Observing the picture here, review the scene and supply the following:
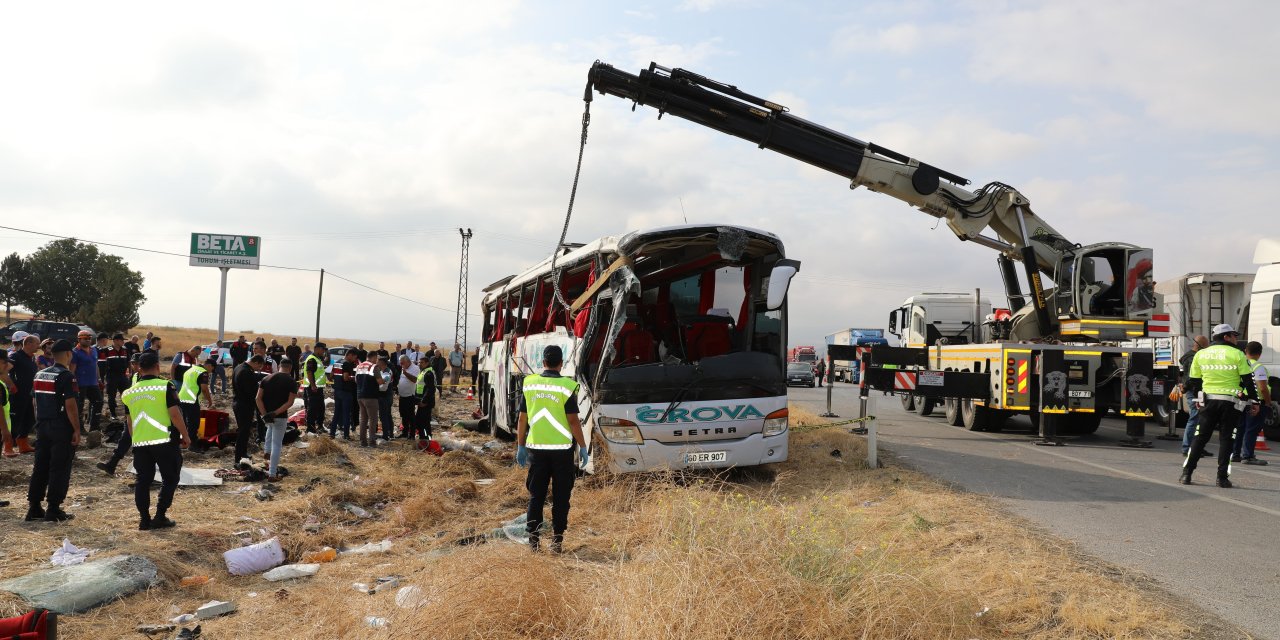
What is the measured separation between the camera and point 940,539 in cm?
600

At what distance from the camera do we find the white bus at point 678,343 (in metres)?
8.20

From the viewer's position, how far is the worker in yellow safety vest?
23.6ft

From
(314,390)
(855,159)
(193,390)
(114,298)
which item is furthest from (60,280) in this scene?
(855,159)

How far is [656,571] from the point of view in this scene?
3.71m

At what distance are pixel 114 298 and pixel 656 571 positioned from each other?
60.1 m

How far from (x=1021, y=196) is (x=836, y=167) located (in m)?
3.25

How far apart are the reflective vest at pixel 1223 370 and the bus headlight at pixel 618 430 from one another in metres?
6.24

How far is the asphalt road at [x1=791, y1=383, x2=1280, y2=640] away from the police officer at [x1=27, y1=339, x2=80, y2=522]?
833 centimetres

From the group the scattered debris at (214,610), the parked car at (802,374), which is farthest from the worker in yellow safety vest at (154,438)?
the parked car at (802,374)

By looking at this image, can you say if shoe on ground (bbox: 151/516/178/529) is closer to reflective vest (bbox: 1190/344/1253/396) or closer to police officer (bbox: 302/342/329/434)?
police officer (bbox: 302/342/329/434)

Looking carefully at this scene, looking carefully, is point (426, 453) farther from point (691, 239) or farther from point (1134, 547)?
point (1134, 547)

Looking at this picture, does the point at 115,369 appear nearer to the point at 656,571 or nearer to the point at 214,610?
the point at 214,610

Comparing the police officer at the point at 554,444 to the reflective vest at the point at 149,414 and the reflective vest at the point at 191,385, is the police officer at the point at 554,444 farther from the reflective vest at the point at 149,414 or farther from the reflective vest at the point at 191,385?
the reflective vest at the point at 191,385

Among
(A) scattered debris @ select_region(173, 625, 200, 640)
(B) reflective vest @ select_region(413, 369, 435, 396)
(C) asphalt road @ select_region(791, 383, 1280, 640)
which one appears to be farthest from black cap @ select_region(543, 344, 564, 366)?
(B) reflective vest @ select_region(413, 369, 435, 396)
